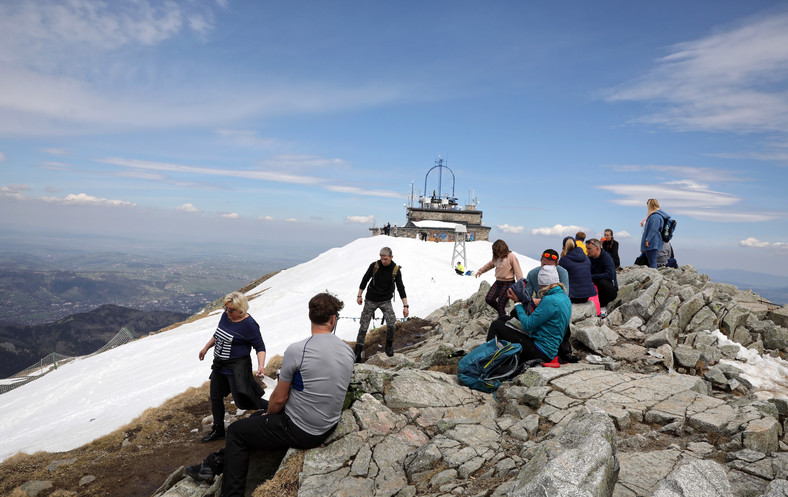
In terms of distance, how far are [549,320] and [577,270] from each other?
3799 millimetres

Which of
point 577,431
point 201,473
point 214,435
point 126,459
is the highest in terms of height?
point 577,431

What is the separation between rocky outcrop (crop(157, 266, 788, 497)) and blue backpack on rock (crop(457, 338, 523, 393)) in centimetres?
22

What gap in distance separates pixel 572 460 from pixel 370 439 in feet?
9.47

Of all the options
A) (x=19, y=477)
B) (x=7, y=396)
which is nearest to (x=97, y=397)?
(x=19, y=477)

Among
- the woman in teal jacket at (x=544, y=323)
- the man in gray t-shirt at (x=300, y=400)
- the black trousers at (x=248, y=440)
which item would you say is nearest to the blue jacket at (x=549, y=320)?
the woman in teal jacket at (x=544, y=323)

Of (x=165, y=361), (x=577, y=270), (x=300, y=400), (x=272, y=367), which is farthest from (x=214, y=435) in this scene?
(x=165, y=361)

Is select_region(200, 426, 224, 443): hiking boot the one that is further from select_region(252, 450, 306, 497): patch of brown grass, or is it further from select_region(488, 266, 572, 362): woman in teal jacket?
select_region(488, 266, 572, 362): woman in teal jacket

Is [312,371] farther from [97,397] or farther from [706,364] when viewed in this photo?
[97,397]

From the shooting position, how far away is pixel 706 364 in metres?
9.02

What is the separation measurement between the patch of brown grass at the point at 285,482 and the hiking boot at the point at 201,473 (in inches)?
38.4

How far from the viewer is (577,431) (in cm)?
421

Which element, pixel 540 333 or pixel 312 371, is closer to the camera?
pixel 312 371

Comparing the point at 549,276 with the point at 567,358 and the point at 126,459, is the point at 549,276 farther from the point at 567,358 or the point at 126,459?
the point at 126,459

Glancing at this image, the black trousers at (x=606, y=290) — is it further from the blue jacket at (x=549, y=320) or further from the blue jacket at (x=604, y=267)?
the blue jacket at (x=549, y=320)
